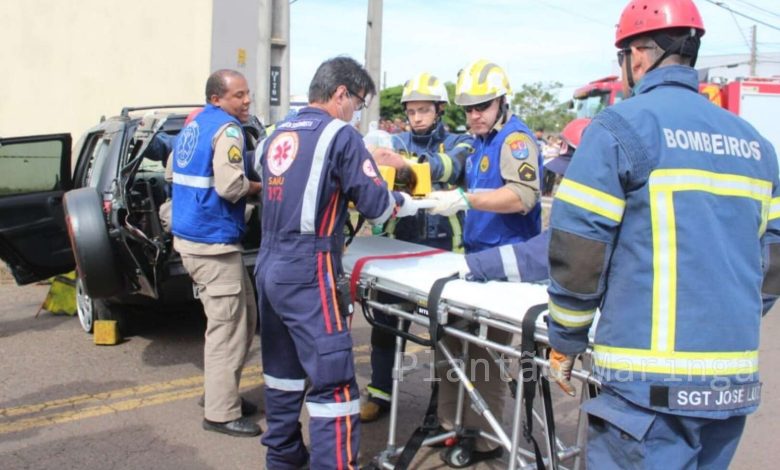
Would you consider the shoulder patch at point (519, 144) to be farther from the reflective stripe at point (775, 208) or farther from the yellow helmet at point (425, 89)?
the reflective stripe at point (775, 208)

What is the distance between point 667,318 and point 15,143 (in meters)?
5.18

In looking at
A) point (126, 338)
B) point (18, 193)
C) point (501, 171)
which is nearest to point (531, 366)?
point (501, 171)

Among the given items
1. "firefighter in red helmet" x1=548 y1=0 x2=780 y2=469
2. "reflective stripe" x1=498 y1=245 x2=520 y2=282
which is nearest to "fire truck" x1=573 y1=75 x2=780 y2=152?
"reflective stripe" x1=498 y1=245 x2=520 y2=282

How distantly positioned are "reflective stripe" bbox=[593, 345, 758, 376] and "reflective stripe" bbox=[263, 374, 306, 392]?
1802 mm

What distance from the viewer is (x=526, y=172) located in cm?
356

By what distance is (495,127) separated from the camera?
12.3 ft

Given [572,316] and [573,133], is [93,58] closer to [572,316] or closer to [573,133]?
[573,133]

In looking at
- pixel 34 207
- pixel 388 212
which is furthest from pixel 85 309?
pixel 388 212

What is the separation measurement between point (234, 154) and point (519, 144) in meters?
1.61

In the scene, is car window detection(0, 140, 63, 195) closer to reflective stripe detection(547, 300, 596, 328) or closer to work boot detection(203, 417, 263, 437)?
work boot detection(203, 417, 263, 437)

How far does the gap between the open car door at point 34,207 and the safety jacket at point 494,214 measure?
365cm

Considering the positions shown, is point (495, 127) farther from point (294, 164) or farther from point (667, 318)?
point (667, 318)

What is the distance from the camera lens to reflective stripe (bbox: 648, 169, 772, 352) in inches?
78.0

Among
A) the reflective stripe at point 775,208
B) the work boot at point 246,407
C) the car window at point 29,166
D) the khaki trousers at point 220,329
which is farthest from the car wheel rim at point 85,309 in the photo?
the reflective stripe at point 775,208
